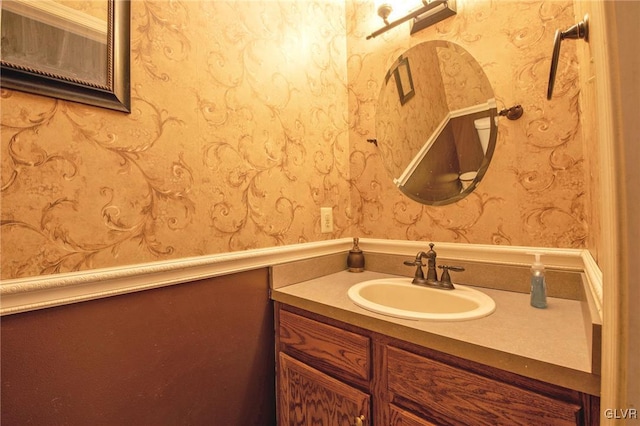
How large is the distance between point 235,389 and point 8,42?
1.07 metres

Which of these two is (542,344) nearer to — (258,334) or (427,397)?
(427,397)

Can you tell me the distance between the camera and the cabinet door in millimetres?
781

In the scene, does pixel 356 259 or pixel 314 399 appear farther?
pixel 356 259

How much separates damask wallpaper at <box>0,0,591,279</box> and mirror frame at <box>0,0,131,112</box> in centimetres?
2

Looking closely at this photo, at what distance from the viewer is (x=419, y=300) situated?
3.25ft

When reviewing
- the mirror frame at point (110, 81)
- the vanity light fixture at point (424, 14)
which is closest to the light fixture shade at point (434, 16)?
the vanity light fixture at point (424, 14)

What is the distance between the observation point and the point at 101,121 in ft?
2.34

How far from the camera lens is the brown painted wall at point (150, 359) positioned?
618mm

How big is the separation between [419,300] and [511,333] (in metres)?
0.37

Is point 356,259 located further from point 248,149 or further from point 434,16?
point 434,16

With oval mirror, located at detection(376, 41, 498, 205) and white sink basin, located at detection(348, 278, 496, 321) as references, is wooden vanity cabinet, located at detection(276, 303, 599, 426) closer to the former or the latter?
white sink basin, located at detection(348, 278, 496, 321)

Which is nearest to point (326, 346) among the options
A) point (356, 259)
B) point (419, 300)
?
point (419, 300)

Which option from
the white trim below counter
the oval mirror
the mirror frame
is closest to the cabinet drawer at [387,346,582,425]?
the white trim below counter

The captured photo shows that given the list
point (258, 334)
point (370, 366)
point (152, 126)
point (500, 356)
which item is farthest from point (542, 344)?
point (152, 126)
